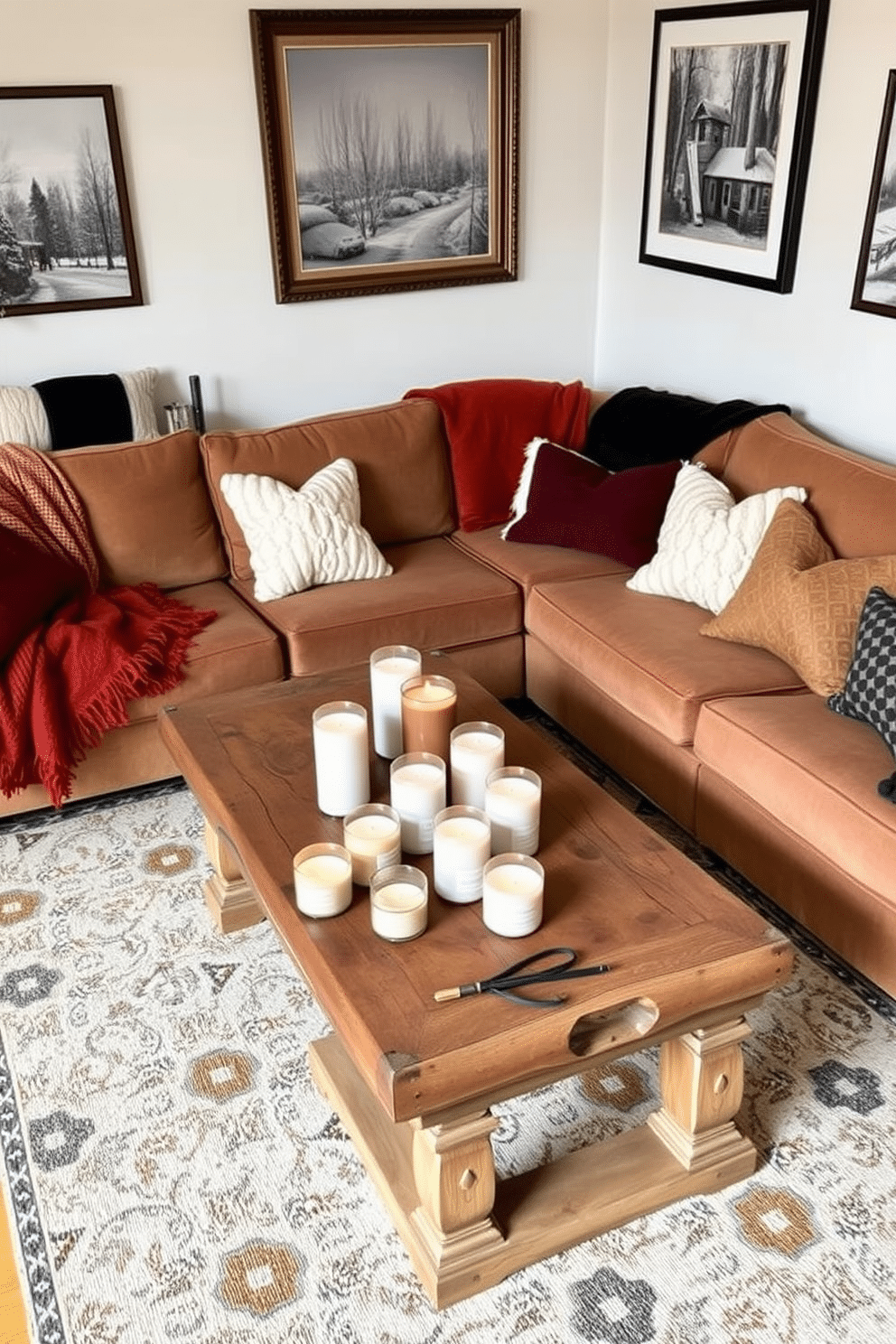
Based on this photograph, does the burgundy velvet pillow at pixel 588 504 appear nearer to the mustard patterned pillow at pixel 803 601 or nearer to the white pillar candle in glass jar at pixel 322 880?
the mustard patterned pillow at pixel 803 601

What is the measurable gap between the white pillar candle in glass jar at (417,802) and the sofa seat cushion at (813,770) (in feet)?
2.46

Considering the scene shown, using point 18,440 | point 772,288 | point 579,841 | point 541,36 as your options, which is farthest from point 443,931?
point 541,36

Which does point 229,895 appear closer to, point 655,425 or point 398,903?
point 398,903

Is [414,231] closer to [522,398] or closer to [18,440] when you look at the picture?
[522,398]

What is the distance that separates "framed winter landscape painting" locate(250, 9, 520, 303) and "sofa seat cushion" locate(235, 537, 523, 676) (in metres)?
1.17

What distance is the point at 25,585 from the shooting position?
9.59 feet

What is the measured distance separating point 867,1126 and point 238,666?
178 centimetres

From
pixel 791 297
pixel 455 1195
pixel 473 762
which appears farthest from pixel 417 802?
pixel 791 297

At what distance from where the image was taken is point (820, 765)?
7.53ft

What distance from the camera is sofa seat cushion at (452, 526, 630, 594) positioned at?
3.30 meters

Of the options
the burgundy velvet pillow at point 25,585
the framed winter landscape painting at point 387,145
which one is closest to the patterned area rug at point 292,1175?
the burgundy velvet pillow at point 25,585

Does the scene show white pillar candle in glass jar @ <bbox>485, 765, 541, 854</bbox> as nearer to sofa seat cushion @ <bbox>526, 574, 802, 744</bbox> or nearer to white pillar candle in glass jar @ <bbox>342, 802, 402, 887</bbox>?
white pillar candle in glass jar @ <bbox>342, 802, 402, 887</bbox>

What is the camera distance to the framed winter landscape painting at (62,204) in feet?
10.9

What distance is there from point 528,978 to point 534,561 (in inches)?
73.4
